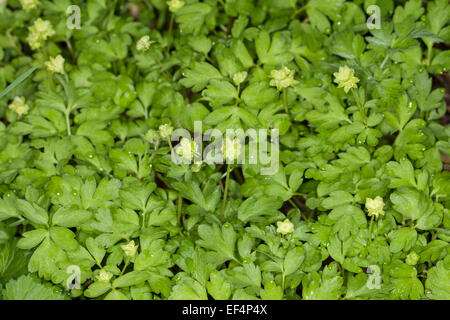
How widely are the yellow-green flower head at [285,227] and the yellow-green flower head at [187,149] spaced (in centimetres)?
41

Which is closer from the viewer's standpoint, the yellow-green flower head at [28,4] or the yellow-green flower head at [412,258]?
the yellow-green flower head at [412,258]

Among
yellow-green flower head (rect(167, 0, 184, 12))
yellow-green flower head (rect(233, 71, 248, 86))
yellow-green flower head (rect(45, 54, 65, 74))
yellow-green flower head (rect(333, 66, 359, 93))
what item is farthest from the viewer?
yellow-green flower head (rect(167, 0, 184, 12))

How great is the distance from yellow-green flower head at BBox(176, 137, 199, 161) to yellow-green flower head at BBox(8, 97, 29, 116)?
796mm

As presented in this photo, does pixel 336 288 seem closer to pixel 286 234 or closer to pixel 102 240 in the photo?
pixel 286 234

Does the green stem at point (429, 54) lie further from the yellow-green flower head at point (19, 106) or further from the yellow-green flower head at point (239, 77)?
the yellow-green flower head at point (19, 106)

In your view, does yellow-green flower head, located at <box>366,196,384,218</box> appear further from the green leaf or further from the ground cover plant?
the green leaf

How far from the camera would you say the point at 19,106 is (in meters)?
1.99

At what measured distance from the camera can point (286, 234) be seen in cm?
167

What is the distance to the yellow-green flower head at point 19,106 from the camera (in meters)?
1.98

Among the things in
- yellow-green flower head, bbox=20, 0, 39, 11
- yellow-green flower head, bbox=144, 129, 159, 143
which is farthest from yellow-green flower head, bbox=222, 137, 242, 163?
yellow-green flower head, bbox=20, 0, 39, 11

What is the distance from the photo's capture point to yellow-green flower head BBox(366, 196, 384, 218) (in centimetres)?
158

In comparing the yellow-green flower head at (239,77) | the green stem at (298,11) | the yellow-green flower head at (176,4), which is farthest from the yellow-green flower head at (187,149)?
the green stem at (298,11)

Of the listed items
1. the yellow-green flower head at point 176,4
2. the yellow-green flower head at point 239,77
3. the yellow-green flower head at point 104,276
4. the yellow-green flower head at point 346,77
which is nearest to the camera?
the yellow-green flower head at point 104,276

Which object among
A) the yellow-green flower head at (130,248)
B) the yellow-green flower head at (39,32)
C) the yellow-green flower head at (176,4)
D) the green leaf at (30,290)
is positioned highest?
the yellow-green flower head at (176,4)
